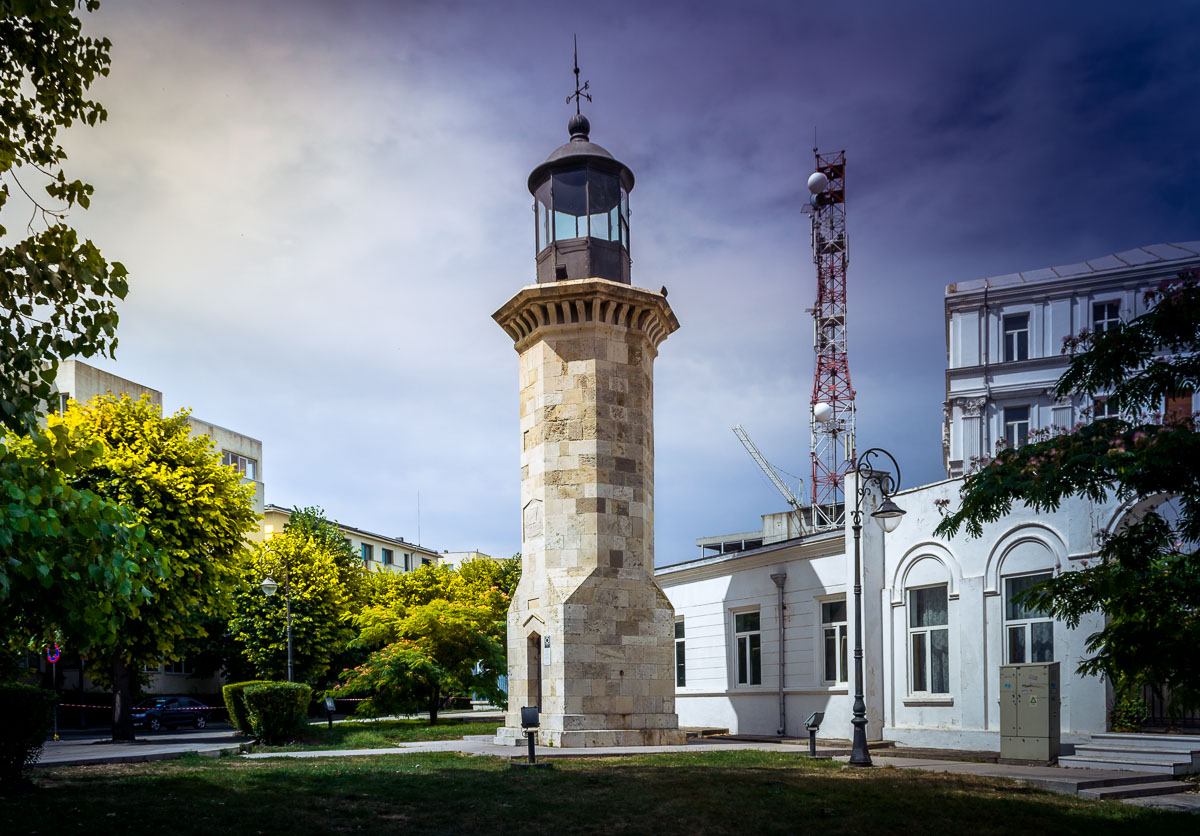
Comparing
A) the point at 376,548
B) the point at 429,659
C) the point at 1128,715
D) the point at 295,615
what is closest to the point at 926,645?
the point at 1128,715

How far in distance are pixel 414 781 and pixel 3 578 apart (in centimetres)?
809

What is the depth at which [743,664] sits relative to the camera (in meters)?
28.1

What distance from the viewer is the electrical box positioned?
1683 cm

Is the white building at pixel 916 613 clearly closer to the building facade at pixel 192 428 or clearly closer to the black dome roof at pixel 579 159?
the black dome roof at pixel 579 159

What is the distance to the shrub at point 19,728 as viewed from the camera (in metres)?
13.9

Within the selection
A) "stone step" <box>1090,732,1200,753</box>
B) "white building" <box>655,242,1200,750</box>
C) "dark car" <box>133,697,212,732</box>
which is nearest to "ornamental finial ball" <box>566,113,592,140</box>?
"white building" <box>655,242,1200,750</box>

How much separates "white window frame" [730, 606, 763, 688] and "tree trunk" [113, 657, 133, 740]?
1807 cm

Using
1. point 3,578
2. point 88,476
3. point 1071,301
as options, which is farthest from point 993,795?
point 1071,301

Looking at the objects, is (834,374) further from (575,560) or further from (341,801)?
(341,801)

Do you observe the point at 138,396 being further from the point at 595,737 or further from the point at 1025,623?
the point at 1025,623

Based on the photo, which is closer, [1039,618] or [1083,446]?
[1083,446]

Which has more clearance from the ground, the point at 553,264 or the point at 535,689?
the point at 553,264

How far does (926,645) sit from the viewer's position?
2156 centimetres

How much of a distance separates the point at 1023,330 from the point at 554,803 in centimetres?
3266
